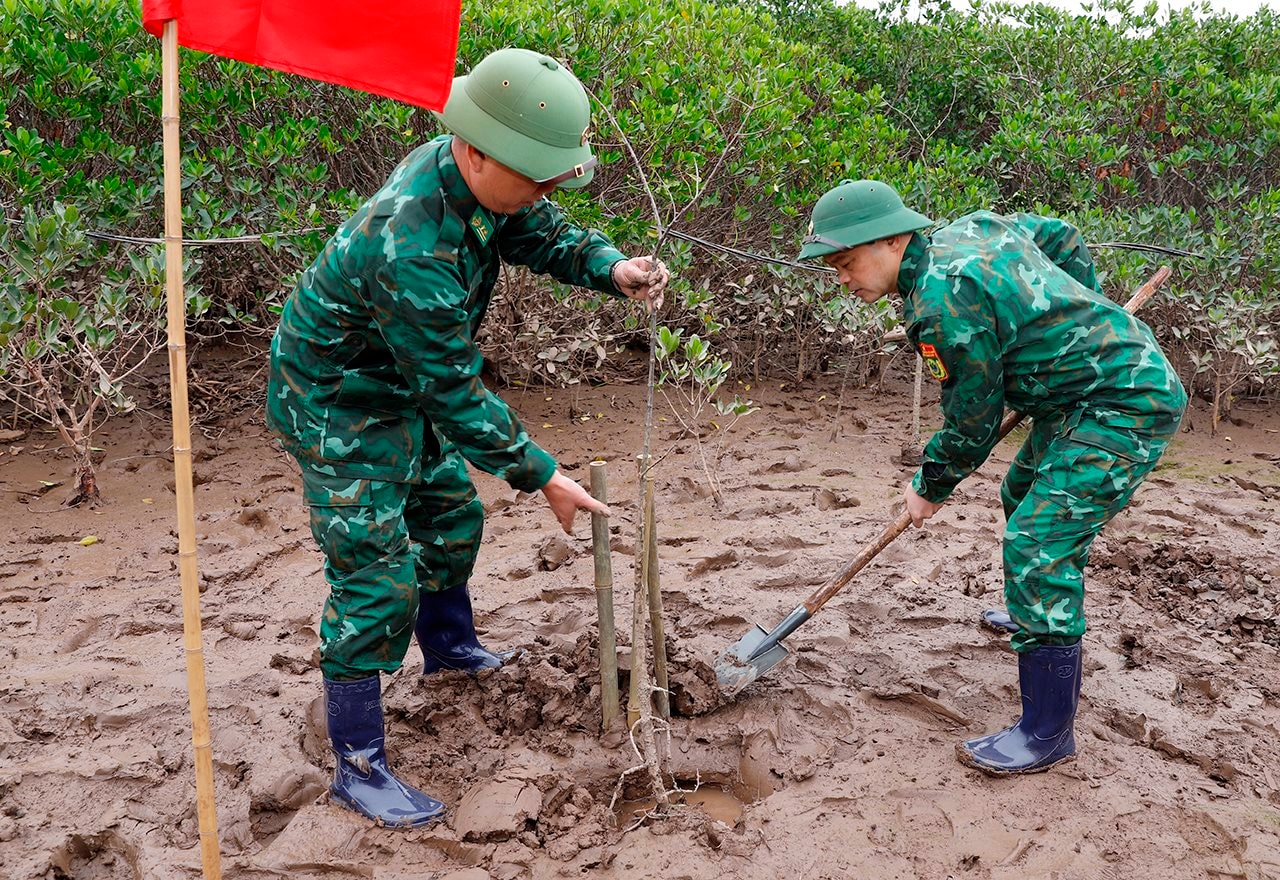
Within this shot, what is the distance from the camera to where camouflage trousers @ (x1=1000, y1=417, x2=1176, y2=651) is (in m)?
3.06

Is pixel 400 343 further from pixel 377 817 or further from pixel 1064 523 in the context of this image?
pixel 1064 523

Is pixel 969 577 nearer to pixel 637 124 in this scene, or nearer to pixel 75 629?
pixel 637 124

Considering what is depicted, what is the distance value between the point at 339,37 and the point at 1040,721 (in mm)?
2743

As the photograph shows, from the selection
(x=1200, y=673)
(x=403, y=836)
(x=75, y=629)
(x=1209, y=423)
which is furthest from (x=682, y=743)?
(x=1209, y=423)

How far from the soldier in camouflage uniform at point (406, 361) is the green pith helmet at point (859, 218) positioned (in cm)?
50

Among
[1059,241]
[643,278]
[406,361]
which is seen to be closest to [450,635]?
[406,361]

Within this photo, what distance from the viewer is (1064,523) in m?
3.08

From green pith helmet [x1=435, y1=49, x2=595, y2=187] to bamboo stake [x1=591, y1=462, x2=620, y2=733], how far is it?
91cm

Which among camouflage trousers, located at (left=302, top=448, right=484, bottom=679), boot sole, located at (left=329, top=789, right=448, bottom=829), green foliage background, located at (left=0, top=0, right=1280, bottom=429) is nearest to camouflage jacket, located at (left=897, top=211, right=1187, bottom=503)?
camouflage trousers, located at (left=302, top=448, right=484, bottom=679)

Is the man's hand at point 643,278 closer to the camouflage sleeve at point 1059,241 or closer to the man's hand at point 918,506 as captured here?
the man's hand at point 918,506

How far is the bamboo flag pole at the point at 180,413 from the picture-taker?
7.47ft

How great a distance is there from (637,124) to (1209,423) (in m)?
3.99

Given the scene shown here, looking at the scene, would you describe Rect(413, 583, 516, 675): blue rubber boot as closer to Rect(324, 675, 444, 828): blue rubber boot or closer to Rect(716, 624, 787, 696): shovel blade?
Rect(324, 675, 444, 828): blue rubber boot

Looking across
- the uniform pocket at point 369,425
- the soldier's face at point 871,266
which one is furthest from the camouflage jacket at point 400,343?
the soldier's face at point 871,266
